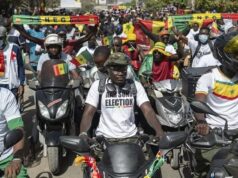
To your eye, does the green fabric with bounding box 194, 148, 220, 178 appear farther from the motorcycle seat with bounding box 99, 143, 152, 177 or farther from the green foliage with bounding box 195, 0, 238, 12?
the green foliage with bounding box 195, 0, 238, 12

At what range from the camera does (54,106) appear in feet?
18.9

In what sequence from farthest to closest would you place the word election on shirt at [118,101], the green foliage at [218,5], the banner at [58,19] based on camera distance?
the green foliage at [218,5]
the banner at [58,19]
the word election on shirt at [118,101]

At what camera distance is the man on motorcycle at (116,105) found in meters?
3.94

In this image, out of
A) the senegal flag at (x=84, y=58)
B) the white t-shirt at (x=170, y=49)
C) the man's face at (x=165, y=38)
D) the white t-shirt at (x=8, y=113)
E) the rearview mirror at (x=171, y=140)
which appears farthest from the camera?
the man's face at (x=165, y=38)

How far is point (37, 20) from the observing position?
815 centimetres

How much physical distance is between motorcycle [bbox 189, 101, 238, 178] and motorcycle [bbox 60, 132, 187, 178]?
18cm

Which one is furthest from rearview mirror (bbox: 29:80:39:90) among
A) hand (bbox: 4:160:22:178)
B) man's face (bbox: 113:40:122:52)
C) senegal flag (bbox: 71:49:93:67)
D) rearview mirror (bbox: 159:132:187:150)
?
rearview mirror (bbox: 159:132:187:150)

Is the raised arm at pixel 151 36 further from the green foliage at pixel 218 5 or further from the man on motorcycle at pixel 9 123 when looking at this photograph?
the green foliage at pixel 218 5

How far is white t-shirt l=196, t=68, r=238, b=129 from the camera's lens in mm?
3900

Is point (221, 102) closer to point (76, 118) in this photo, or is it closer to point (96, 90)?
point (96, 90)

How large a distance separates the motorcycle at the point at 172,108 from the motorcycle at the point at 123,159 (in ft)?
9.30

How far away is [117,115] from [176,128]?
2176 millimetres

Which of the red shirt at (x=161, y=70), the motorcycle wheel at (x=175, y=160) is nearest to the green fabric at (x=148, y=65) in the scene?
the red shirt at (x=161, y=70)

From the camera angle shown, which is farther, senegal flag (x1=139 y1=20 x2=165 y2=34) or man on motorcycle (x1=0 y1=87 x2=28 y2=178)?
senegal flag (x1=139 y1=20 x2=165 y2=34)
